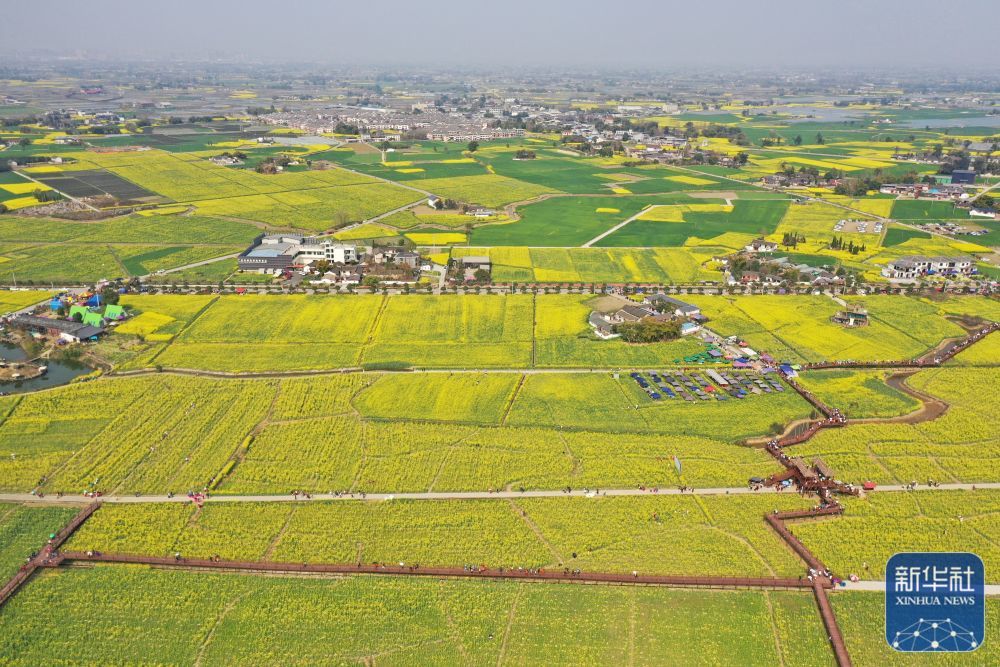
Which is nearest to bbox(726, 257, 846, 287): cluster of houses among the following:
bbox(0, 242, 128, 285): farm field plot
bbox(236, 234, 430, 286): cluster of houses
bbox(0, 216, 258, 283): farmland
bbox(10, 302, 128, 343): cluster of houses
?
bbox(236, 234, 430, 286): cluster of houses

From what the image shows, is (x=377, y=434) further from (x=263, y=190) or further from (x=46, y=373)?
(x=263, y=190)

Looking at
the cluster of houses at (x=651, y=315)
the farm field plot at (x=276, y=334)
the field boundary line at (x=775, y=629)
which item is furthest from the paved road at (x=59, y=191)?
the field boundary line at (x=775, y=629)

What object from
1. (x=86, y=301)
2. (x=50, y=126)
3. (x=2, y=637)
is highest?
(x=50, y=126)

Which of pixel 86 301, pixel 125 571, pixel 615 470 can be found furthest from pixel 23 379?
Result: pixel 615 470

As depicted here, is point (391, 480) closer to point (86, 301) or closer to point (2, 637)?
point (2, 637)

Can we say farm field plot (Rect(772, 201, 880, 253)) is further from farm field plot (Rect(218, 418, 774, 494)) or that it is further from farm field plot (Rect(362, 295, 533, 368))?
farm field plot (Rect(218, 418, 774, 494))

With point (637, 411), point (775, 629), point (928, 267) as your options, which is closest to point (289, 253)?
point (637, 411)
